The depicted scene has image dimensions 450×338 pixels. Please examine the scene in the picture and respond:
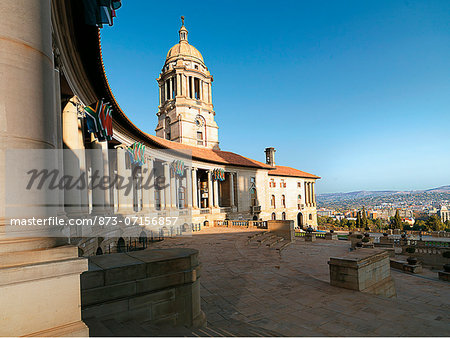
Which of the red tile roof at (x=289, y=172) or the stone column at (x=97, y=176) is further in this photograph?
the red tile roof at (x=289, y=172)

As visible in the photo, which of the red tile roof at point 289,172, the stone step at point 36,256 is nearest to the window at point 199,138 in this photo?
the red tile roof at point 289,172

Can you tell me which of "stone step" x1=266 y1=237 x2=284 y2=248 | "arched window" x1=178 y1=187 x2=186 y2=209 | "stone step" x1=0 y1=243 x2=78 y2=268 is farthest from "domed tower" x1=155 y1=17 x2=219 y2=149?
"stone step" x1=0 y1=243 x2=78 y2=268

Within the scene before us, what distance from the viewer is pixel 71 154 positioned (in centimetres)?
1389

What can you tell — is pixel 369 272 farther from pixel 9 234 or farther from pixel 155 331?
pixel 9 234

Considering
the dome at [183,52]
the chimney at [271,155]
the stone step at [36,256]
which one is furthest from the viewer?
the chimney at [271,155]

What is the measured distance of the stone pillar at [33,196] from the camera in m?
3.48

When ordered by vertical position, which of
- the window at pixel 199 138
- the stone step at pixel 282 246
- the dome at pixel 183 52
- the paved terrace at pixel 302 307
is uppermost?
the dome at pixel 183 52

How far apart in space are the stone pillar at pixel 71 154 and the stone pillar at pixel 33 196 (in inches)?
418

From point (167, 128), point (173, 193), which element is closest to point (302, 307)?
point (173, 193)

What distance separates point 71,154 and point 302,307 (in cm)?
1304

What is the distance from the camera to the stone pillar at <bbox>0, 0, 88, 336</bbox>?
3.48 m

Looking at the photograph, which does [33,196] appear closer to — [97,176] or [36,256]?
[36,256]

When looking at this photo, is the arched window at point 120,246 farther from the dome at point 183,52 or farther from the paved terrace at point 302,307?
the dome at point 183,52

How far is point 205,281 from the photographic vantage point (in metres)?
11.2
